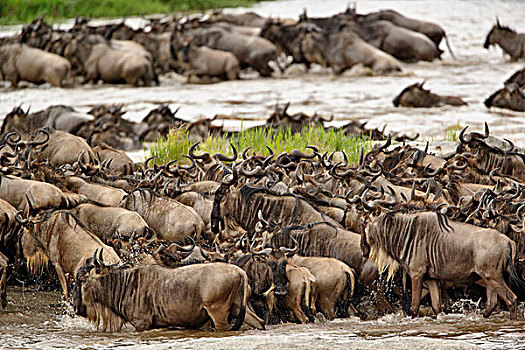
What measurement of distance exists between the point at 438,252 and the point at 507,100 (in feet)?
28.4

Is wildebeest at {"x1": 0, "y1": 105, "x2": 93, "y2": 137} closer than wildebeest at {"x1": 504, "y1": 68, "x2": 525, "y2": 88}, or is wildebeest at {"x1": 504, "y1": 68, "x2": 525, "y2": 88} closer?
wildebeest at {"x1": 0, "y1": 105, "x2": 93, "y2": 137}

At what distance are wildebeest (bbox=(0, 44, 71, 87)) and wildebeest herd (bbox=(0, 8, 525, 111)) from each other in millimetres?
20

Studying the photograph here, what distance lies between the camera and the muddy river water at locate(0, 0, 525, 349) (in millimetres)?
5645

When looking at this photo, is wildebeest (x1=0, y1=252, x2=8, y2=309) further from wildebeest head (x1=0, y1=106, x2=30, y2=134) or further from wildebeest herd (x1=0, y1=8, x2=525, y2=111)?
wildebeest herd (x1=0, y1=8, x2=525, y2=111)

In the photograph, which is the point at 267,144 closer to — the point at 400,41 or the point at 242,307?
the point at 242,307

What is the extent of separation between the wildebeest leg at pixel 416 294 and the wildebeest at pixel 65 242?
7.65 feet

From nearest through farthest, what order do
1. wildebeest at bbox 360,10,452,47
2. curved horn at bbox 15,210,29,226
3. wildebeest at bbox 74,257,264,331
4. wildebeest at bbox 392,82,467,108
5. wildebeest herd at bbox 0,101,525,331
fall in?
wildebeest at bbox 74,257,264,331 → wildebeest herd at bbox 0,101,525,331 → curved horn at bbox 15,210,29,226 → wildebeest at bbox 392,82,467,108 → wildebeest at bbox 360,10,452,47

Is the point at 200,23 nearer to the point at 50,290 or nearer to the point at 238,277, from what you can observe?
the point at 50,290

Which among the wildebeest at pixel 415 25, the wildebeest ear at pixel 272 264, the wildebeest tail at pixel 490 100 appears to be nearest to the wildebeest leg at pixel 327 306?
the wildebeest ear at pixel 272 264

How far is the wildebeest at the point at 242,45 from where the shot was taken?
18.6m

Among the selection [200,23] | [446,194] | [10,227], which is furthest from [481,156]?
[200,23]

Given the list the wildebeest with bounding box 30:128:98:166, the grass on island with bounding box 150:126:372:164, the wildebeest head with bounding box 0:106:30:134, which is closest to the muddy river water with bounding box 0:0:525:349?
the grass on island with bounding box 150:126:372:164

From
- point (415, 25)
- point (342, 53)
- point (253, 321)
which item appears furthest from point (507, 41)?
point (253, 321)

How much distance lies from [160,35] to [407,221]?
13412 mm
